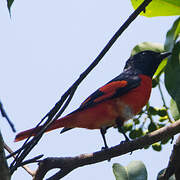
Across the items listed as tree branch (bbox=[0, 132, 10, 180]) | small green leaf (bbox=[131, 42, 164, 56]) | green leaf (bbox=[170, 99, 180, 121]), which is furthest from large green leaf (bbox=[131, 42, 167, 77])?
tree branch (bbox=[0, 132, 10, 180])

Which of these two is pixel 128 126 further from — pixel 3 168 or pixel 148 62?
pixel 3 168

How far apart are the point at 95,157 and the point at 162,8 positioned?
0.97 meters

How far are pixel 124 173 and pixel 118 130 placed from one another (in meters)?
0.77

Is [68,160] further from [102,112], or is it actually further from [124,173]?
[102,112]

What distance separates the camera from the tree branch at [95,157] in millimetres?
1854

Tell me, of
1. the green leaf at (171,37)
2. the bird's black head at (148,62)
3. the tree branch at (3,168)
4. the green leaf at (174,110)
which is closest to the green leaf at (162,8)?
the green leaf at (171,37)

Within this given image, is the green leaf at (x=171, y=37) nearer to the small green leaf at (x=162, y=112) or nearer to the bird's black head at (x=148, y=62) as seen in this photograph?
the small green leaf at (x=162, y=112)

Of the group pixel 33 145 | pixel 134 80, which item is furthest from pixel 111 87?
pixel 33 145

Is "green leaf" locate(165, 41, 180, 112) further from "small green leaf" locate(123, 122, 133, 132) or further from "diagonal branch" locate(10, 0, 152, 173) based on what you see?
"small green leaf" locate(123, 122, 133, 132)

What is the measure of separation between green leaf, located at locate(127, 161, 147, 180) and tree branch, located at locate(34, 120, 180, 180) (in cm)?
10

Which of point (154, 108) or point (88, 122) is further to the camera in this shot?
point (88, 122)

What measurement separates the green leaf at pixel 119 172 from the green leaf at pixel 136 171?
0.04 m

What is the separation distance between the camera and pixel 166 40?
6.61 ft

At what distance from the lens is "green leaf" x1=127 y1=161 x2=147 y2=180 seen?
2.18 metres
